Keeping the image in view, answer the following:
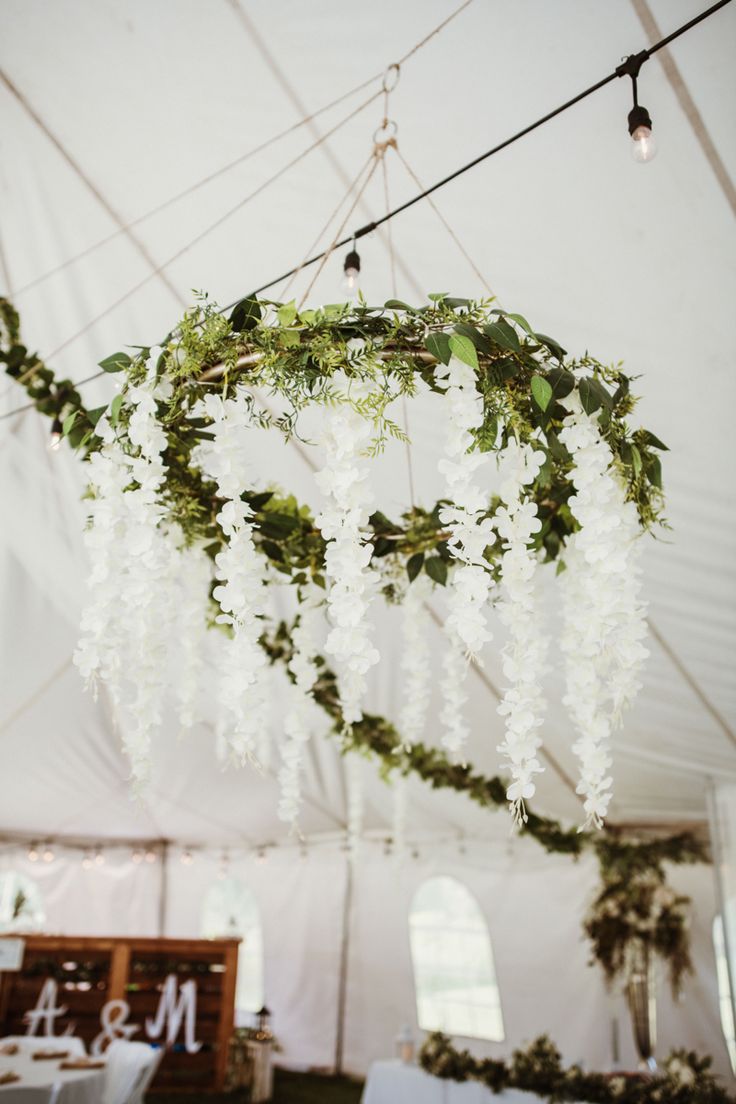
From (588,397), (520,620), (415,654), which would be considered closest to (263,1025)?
(415,654)

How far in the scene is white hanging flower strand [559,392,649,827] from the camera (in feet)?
5.79

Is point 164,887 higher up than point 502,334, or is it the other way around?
point 502,334

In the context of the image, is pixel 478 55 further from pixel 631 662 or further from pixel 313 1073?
pixel 313 1073

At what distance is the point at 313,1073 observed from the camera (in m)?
7.89

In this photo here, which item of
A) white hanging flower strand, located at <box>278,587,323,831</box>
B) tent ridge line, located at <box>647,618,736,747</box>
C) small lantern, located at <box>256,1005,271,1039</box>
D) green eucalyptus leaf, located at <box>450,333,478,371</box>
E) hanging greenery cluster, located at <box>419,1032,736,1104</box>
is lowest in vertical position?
small lantern, located at <box>256,1005,271,1039</box>

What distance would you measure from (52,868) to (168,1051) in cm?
382

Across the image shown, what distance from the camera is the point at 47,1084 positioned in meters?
3.98

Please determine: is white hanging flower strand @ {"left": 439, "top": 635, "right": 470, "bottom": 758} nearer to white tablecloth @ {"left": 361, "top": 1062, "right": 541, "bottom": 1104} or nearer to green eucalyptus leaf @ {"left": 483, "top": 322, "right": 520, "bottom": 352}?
green eucalyptus leaf @ {"left": 483, "top": 322, "right": 520, "bottom": 352}

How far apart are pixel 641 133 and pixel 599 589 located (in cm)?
103

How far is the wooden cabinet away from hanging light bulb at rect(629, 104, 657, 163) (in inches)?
302

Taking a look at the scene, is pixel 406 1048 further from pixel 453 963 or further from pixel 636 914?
pixel 453 963

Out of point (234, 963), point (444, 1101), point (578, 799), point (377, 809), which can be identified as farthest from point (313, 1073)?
point (578, 799)

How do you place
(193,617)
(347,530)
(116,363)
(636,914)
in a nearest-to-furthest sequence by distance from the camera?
1. (347,530)
2. (116,363)
3. (193,617)
4. (636,914)

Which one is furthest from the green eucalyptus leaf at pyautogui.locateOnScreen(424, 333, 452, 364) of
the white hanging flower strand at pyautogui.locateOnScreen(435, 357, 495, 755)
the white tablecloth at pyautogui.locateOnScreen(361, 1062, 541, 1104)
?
the white tablecloth at pyautogui.locateOnScreen(361, 1062, 541, 1104)
